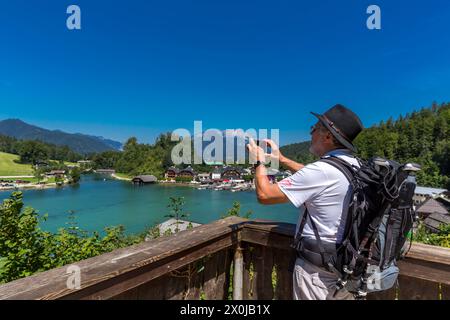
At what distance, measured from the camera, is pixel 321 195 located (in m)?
1.09

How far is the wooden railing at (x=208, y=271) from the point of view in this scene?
0.84 meters

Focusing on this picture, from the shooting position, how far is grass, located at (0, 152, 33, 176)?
212 feet

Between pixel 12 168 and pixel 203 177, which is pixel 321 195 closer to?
pixel 203 177

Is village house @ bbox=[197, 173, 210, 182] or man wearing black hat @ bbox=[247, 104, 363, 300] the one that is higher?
man wearing black hat @ bbox=[247, 104, 363, 300]

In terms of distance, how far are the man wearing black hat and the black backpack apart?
0.05 metres

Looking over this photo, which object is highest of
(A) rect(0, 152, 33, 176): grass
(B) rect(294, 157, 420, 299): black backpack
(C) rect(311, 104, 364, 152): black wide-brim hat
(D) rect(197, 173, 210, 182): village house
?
(C) rect(311, 104, 364, 152): black wide-brim hat

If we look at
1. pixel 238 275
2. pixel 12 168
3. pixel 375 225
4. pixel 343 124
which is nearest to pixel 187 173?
pixel 12 168

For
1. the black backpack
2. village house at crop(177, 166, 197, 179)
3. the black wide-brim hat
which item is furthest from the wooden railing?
village house at crop(177, 166, 197, 179)

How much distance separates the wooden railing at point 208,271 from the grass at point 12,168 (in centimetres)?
7831

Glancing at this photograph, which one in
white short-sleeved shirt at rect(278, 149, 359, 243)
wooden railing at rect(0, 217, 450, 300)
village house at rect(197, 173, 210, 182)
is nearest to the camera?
wooden railing at rect(0, 217, 450, 300)

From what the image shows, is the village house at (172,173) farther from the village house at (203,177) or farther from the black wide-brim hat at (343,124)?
the black wide-brim hat at (343,124)

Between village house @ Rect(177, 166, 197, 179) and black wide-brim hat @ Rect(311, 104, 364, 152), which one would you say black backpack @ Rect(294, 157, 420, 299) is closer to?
black wide-brim hat @ Rect(311, 104, 364, 152)

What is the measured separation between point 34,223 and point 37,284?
2.09 meters
